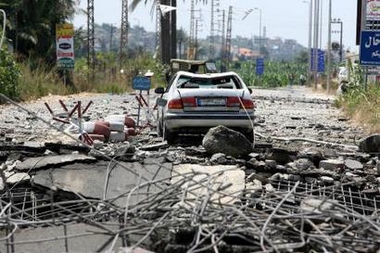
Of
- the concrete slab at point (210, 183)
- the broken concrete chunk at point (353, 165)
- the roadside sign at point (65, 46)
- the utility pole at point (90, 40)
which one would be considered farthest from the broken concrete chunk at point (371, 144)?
the utility pole at point (90, 40)

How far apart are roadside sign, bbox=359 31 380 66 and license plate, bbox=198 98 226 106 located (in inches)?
303

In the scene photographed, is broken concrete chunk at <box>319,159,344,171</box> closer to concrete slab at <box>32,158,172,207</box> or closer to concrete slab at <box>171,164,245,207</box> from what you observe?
concrete slab at <box>171,164,245,207</box>

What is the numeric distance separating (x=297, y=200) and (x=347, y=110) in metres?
17.7

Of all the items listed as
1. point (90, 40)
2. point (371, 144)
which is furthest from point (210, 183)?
point (90, 40)

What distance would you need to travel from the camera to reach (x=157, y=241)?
16.6 ft

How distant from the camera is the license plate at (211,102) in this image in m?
12.9

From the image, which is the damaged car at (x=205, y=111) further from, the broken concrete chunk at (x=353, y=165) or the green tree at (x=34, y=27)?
the green tree at (x=34, y=27)

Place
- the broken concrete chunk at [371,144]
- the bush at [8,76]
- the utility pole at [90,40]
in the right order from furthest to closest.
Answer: the utility pole at [90,40] < the bush at [8,76] < the broken concrete chunk at [371,144]

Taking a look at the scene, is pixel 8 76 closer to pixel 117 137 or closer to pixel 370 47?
pixel 370 47

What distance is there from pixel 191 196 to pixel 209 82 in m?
8.31

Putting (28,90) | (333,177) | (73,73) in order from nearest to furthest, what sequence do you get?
(333,177)
(28,90)
(73,73)

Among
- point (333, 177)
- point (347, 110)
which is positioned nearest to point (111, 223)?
point (333, 177)

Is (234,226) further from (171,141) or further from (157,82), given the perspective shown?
(157,82)

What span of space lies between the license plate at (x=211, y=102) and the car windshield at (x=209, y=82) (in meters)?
0.92
